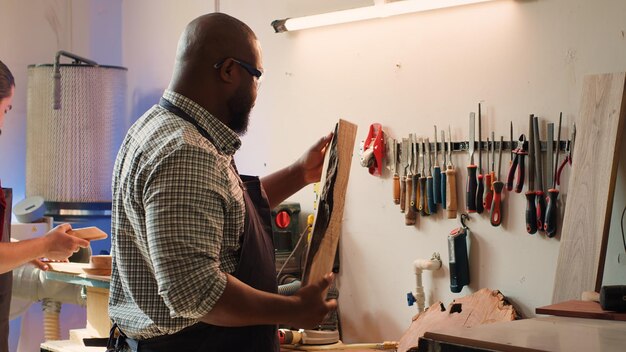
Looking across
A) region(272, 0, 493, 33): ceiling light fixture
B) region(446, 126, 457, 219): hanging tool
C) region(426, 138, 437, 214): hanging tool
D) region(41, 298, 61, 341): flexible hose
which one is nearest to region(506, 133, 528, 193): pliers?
region(446, 126, 457, 219): hanging tool

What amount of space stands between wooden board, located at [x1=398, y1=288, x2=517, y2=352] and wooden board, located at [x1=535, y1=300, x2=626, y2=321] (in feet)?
1.98

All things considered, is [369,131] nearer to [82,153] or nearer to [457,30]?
[457,30]

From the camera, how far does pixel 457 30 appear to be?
324 centimetres

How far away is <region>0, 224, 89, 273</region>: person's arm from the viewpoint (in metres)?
2.80

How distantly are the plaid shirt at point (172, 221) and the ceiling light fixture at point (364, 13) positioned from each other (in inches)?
59.3

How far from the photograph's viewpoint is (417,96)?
3.38 m

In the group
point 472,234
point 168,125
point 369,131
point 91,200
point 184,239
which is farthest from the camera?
point 91,200

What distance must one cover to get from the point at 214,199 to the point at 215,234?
0.08 m

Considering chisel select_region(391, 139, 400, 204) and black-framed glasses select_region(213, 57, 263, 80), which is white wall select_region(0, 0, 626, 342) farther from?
black-framed glasses select_region(213, 57, 263, 80)

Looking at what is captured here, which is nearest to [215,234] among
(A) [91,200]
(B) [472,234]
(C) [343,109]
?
(B) [472,234]

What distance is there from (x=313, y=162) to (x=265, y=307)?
2.45 feet

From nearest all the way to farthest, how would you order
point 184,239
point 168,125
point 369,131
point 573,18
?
1. point 184,239
2. point 168,125
3. point 573,18
4. point 369,131

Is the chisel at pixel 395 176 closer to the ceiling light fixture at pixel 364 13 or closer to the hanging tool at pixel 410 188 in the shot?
the hanging tool at pixel 410 188

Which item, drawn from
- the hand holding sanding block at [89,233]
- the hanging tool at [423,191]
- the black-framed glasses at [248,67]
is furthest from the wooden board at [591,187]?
the hand holding sanding block at [89,233]
